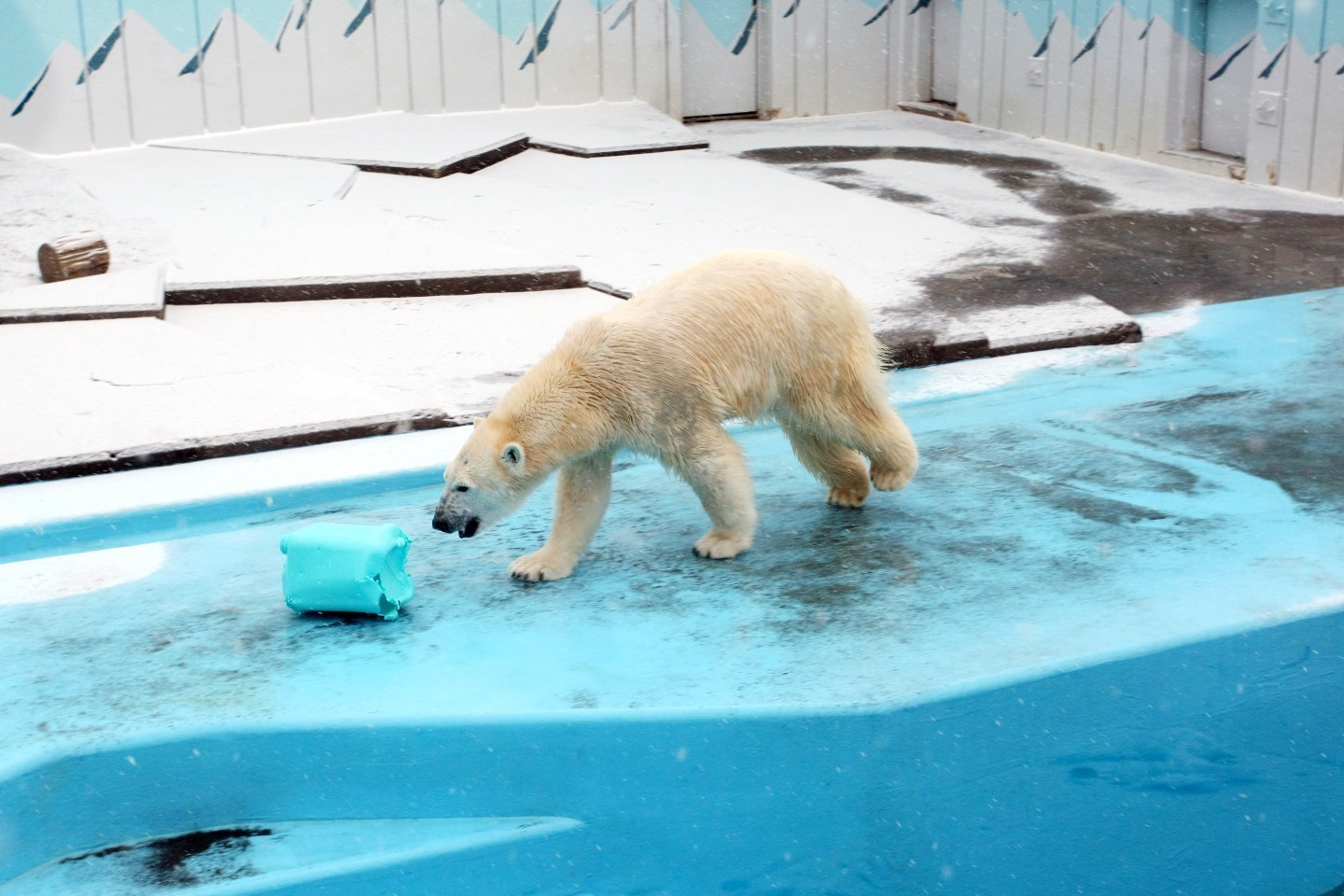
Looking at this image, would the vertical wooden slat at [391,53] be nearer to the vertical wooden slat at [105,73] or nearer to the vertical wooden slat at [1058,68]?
the vertical wooden slat at [105,73]

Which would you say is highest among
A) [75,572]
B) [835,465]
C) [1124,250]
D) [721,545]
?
[1124,250]

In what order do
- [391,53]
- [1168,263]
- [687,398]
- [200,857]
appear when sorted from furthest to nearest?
1. [391,53]
2. [1168,263]
3. [687,398]
4. [200,857]

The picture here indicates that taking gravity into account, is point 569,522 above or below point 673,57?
below

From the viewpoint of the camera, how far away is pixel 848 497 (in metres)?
3.86

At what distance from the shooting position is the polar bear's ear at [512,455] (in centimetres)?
314

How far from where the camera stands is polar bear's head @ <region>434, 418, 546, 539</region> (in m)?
3.14

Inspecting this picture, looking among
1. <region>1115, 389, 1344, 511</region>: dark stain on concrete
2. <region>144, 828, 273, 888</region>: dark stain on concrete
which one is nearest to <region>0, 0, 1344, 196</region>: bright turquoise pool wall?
<region>1115, 389, 1344, 511</region>: dark stain on concrete

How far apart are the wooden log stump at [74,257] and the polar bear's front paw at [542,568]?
11.7 feet

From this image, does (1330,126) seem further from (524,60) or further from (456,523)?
(456,523)

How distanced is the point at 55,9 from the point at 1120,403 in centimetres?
719

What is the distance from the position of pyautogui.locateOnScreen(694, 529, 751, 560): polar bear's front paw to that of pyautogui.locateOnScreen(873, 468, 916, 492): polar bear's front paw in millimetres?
444

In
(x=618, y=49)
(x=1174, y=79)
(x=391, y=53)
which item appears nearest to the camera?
(x=1174, y=79)

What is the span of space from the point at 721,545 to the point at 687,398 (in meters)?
0.45

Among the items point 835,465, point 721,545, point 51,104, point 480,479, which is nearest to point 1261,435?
point 835,465
